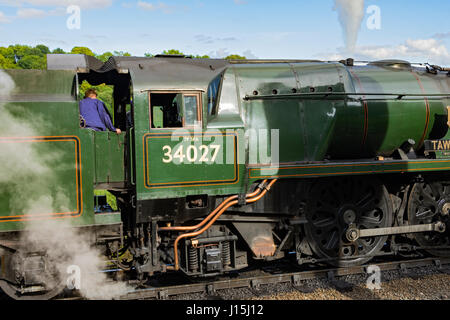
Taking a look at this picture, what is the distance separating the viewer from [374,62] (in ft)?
27.5

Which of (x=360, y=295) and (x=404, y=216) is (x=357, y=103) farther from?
(x=360, y=295)

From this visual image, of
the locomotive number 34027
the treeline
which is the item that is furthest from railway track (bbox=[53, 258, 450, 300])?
the treeline

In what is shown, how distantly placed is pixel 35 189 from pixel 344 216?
5.20 meters

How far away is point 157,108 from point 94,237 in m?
2.36

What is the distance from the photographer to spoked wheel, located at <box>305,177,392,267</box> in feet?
24.0

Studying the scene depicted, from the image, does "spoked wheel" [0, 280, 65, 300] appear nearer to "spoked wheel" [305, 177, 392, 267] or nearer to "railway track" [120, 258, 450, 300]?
"railway track" [120, 258, 450, 300]

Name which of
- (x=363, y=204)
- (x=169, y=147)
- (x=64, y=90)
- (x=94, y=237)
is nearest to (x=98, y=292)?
(x=94, y=237)

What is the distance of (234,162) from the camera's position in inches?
243

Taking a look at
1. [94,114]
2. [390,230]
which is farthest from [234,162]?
[390,230]

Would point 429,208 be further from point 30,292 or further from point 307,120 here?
point 30,292

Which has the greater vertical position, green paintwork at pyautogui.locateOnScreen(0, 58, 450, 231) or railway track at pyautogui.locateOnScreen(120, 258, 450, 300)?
green paintwork at pyautogui.locateOnScreen(0, 58, 450, 231)

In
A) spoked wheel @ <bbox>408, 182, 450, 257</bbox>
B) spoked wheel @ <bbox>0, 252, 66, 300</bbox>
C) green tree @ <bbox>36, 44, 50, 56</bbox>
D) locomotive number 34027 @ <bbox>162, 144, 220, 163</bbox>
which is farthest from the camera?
green tree @ <bbox>36, 44, 50, 56</bbox>

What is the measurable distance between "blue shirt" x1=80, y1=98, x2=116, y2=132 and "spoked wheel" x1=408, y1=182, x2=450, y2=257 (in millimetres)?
5896

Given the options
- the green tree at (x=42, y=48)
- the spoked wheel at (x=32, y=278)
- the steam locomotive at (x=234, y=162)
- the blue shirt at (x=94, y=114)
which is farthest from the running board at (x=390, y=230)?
the green tree at (x=42, y=48)
